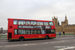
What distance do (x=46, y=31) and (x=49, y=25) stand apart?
139 cm

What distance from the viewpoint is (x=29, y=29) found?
1444 cm

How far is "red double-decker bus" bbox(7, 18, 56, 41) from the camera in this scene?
13.5 meters

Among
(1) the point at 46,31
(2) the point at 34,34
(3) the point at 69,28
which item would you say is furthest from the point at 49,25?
(3) the point at 69,28

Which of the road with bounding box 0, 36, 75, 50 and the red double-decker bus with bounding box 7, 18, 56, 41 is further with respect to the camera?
the red double-decker bus with bounding box 7, 18, 56, 41

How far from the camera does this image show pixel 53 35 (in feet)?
53.5

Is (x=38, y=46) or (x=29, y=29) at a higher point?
(x=29, y=29)

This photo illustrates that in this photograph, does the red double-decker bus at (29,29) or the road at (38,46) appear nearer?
the road at (38,46)

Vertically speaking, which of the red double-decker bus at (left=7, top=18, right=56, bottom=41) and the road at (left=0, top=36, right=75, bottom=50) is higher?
the red double-decker bus at (left=7, top=18, right=56, bottom=41)

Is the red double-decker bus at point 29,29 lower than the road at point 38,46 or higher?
higher

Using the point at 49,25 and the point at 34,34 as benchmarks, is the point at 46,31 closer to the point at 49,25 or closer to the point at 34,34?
the point at 49,25

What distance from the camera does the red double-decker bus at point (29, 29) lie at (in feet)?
44.3

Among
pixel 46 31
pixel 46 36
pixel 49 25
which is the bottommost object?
pixel 46 36

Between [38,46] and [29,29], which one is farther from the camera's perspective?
[29,29]

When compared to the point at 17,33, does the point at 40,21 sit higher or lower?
higher
